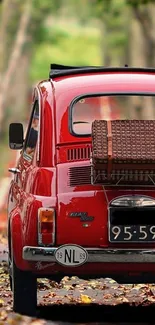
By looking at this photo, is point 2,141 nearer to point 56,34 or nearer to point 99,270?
point 56,34

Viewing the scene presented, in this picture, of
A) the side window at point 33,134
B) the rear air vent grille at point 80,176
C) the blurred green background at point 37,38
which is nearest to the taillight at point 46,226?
the rear air vent grille at point 80,176

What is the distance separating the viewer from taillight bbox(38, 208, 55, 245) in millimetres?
10078

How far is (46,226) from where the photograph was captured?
33.1 ft

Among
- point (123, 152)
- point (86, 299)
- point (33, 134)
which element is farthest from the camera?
point (86, 299)

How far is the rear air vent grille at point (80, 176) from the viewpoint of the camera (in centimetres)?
1020

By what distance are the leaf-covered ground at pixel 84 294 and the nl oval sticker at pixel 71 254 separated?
0.72 m

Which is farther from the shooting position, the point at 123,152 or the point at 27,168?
the point at 27,168

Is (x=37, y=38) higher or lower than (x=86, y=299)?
higher

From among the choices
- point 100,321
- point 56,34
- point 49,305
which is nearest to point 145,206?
point 100,321

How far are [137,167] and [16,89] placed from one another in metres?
59.0

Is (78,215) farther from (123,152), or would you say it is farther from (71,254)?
(123,152)

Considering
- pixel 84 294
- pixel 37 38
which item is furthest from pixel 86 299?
pixel 37 38

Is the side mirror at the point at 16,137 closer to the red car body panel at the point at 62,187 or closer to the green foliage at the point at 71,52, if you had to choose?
the red car body panel at the point at 62,187

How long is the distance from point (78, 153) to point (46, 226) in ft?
2.61
